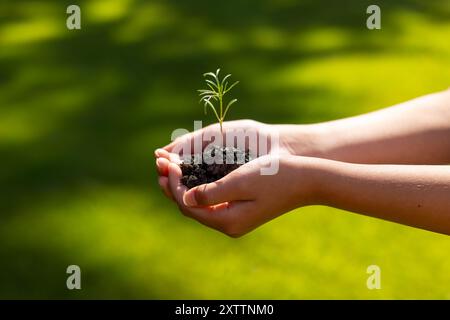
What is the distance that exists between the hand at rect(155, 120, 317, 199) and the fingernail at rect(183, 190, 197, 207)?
143 millimetres

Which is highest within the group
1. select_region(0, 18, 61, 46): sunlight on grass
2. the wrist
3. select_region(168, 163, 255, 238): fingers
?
select_region(0, 18, 61, 46): sunlight on grass

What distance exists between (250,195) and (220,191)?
65 mm

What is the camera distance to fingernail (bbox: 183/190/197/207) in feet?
4.66

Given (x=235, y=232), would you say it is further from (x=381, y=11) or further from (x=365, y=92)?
(x=381, y=11)

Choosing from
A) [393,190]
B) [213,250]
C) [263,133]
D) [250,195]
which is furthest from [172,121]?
[393,190]

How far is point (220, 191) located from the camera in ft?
4.58

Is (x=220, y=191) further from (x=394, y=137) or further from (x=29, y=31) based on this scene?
(x=29, y=31)

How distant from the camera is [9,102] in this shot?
2.53m

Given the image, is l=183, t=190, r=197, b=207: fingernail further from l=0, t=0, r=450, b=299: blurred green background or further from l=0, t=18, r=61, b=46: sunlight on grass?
l=0, t=18, r=61, b=46: sunlight on grass

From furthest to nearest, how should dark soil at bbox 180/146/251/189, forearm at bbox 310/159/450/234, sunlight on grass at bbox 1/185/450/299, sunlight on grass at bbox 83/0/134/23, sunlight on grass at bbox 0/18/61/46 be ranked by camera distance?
sunlight on grass at bbox 83/0/134/23
sunlight on grass at bbox 0/18/61/46
sunlight on grass at bbox 1/185/450/299
dark soil at bbox 180/146/251/189
forearm at bbox 310/159/450/234

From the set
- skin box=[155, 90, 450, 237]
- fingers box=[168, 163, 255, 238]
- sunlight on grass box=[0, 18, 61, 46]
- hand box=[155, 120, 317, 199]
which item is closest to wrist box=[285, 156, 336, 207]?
skin box=[155, 90, 450, 237]

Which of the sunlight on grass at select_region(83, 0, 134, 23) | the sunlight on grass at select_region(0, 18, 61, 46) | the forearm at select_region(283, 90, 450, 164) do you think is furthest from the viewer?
the sunlight on grass at select_region(83, 0, 134, 23)

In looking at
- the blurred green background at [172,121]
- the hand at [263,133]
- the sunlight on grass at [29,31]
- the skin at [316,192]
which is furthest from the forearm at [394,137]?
the sunlight on grass at [29,31]
